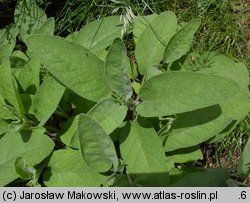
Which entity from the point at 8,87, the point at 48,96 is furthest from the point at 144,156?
the point at 8,87

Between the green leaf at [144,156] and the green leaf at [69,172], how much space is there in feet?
0.42

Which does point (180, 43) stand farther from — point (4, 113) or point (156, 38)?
point (4, 113)

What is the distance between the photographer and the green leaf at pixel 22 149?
5.92 ft

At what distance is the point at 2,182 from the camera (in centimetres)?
180

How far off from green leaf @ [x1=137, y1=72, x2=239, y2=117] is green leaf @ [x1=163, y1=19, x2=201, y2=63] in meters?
0.25

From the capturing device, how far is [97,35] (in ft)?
6.88

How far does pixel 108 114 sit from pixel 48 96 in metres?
0.27

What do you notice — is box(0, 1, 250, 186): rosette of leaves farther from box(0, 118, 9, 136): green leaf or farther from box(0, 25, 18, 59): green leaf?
box(0, 25, 18, 59): green leaf

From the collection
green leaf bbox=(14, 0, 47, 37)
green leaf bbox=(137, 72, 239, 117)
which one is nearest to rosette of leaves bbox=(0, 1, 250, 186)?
green leaf bbox=(137, 72, 239, 117)

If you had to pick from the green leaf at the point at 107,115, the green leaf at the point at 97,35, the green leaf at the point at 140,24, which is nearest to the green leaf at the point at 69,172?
the green leaf at the point at 107,115

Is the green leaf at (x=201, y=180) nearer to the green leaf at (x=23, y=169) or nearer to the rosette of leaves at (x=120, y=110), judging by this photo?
the rosette of leaves at (x=120, y=110)

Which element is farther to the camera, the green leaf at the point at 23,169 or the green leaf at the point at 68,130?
the green leaf at the point at 68,130
